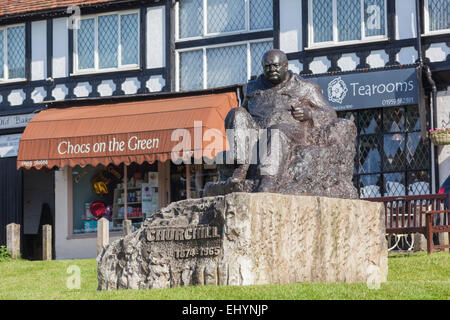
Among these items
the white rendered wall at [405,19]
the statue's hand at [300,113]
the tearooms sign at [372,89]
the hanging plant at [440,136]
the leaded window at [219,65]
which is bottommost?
the statue's hand at [300,113]

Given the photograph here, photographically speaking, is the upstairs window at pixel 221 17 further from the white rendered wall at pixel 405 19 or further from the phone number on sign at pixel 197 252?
the phone number on sign at pixel 197 252

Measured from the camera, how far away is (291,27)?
22.4 m

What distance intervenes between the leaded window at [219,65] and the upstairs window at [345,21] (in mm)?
1224

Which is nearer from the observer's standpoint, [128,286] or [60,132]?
[128,286]

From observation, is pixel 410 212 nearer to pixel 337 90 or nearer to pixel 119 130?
pixel 337 90

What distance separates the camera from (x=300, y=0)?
22.3 metres

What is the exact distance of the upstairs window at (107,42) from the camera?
80.2ft

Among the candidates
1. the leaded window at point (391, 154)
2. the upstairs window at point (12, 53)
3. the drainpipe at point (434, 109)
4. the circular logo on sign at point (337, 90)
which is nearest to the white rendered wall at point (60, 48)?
the upstairs window at point (12, 53)

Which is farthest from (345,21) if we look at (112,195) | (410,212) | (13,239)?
(13,239)

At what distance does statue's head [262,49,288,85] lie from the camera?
1174cm

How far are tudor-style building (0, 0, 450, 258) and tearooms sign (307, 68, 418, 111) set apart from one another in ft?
0.08

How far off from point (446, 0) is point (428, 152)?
3061mm

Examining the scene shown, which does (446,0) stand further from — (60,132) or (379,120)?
(60,132)
